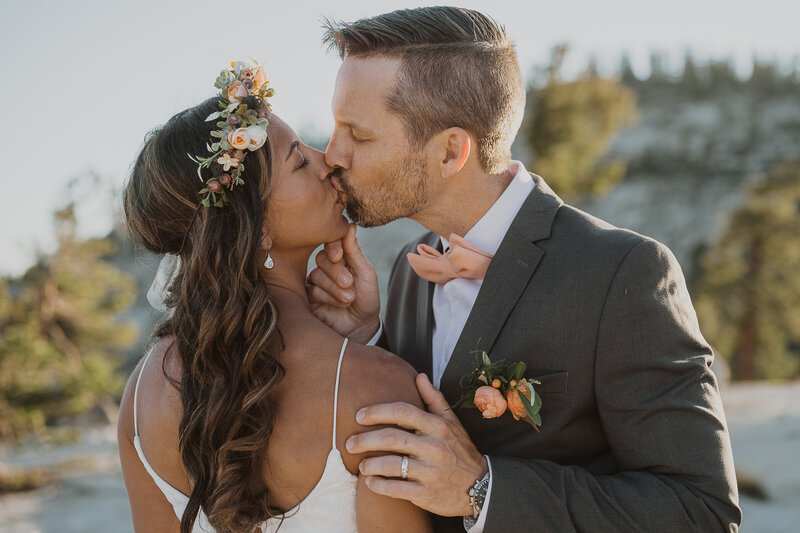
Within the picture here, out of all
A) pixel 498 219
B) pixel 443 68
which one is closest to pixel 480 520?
pixel 498 219

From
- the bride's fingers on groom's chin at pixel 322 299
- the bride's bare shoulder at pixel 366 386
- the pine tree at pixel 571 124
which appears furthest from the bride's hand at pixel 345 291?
the pine tree at pixel 571 124

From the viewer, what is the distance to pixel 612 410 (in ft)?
8.32

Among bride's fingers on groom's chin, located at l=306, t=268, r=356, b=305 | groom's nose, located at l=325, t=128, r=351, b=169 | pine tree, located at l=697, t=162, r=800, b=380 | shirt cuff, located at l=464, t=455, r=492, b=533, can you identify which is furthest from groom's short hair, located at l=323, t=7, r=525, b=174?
pine tree, located at l=697, t=162, r=800, b=380

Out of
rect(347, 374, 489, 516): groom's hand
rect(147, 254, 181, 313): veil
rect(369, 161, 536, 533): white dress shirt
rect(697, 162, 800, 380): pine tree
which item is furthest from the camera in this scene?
rect(697, 162, 800, 380): pine tree

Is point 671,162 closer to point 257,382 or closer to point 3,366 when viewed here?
point 3,366

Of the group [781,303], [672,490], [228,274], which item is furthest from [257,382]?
[781,303]

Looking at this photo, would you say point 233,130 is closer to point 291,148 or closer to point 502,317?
point 291,148

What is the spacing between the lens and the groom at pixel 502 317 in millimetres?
2410

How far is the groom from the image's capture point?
241 cm

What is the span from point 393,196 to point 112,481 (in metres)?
7.84

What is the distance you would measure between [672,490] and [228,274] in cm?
170

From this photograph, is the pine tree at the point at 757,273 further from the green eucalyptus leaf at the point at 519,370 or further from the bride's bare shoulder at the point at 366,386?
the bride's bare shoulder at the point at 366,386

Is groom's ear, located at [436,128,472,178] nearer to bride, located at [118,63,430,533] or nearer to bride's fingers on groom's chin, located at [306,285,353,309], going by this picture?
bride, located at [118,63,430,533]

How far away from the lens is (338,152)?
10.0 feet
